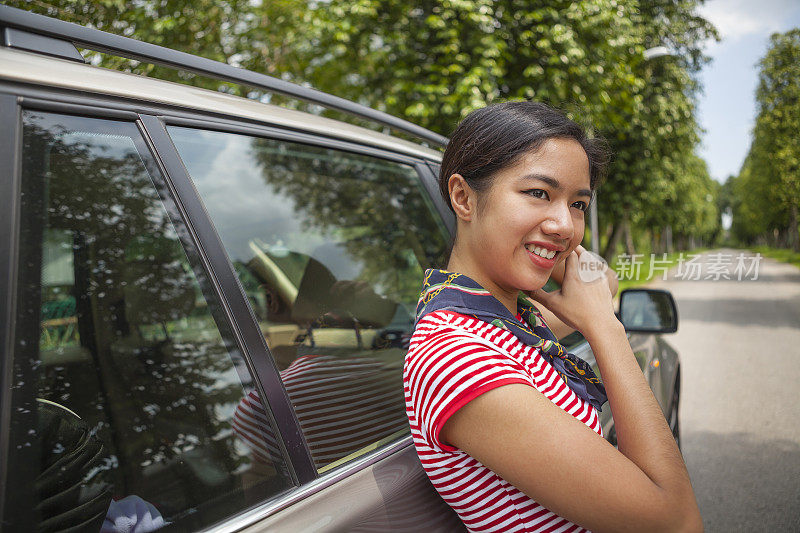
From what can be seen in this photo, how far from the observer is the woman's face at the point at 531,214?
1184mm

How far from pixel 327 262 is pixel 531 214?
151cm

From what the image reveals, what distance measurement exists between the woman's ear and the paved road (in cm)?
157

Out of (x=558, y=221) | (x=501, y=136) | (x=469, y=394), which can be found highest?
(x=501, y=136)

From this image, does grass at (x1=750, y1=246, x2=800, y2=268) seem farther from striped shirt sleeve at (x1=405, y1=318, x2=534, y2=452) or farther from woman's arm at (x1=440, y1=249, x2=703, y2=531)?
striped shirt sleeve at (x1=405, y1=318, x2=534, y2=452)

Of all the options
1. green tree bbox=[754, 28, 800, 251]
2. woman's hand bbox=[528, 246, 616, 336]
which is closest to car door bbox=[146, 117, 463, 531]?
woman's hand bbox=[528, 246, 616, 336]

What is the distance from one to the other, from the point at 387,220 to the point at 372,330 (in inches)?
33.0

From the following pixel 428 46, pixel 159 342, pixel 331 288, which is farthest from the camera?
pixel 428 46

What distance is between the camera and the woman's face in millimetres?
1184

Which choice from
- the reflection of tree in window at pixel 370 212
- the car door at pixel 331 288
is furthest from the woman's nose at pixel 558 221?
the reflection of tree in window at pixel 370 212

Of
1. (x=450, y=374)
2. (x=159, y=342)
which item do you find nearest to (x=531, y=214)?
(x=450, y=374)

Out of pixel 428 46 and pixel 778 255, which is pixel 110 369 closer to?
pixel 778 255

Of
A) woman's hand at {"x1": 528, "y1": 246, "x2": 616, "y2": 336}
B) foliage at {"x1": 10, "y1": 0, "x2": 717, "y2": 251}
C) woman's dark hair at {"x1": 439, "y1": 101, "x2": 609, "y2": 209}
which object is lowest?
woman's hand at {"x1": 528, "y1": 246, "x2": 616, "y2": 336}

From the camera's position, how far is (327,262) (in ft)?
8.37

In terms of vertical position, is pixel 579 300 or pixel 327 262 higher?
pixel 327 262
